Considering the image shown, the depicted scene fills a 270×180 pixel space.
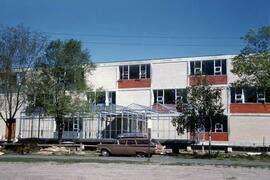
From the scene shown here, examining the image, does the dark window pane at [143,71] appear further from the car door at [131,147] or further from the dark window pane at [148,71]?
the car door at [131,147]

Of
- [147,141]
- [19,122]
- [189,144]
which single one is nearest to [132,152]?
[147,141]

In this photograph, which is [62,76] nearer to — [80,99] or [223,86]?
[80,99]

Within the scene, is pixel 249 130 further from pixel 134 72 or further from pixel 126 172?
pixel 126 172

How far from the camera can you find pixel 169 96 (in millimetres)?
51781

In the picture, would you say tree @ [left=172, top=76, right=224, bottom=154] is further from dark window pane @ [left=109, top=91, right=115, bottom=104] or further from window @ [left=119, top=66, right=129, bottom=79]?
dark window pane @ [left=109, top=91, right=115, bottom=104]

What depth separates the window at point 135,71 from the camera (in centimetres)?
5325

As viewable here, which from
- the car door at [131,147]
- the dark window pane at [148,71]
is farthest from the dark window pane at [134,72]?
the car door at [131,147]

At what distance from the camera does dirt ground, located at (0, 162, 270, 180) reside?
20.8 meters

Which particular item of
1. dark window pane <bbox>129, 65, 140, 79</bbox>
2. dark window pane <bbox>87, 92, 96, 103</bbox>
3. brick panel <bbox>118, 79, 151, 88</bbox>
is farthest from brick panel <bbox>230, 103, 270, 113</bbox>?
dark window pane <bbox>87, 92, 96, 103</bbox>

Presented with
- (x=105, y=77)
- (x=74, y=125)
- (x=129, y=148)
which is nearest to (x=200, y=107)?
(x=129, y=148)

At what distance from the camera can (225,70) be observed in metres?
49.6

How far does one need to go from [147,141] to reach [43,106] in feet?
42.1

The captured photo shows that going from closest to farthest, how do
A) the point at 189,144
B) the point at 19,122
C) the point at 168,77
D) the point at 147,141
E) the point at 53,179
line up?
the point at 53,179
the point at 147,141
the point at 189,144
the point at 168,77
the point at 19,122

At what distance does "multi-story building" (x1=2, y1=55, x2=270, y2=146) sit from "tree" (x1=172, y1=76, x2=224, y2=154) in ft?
16.6
